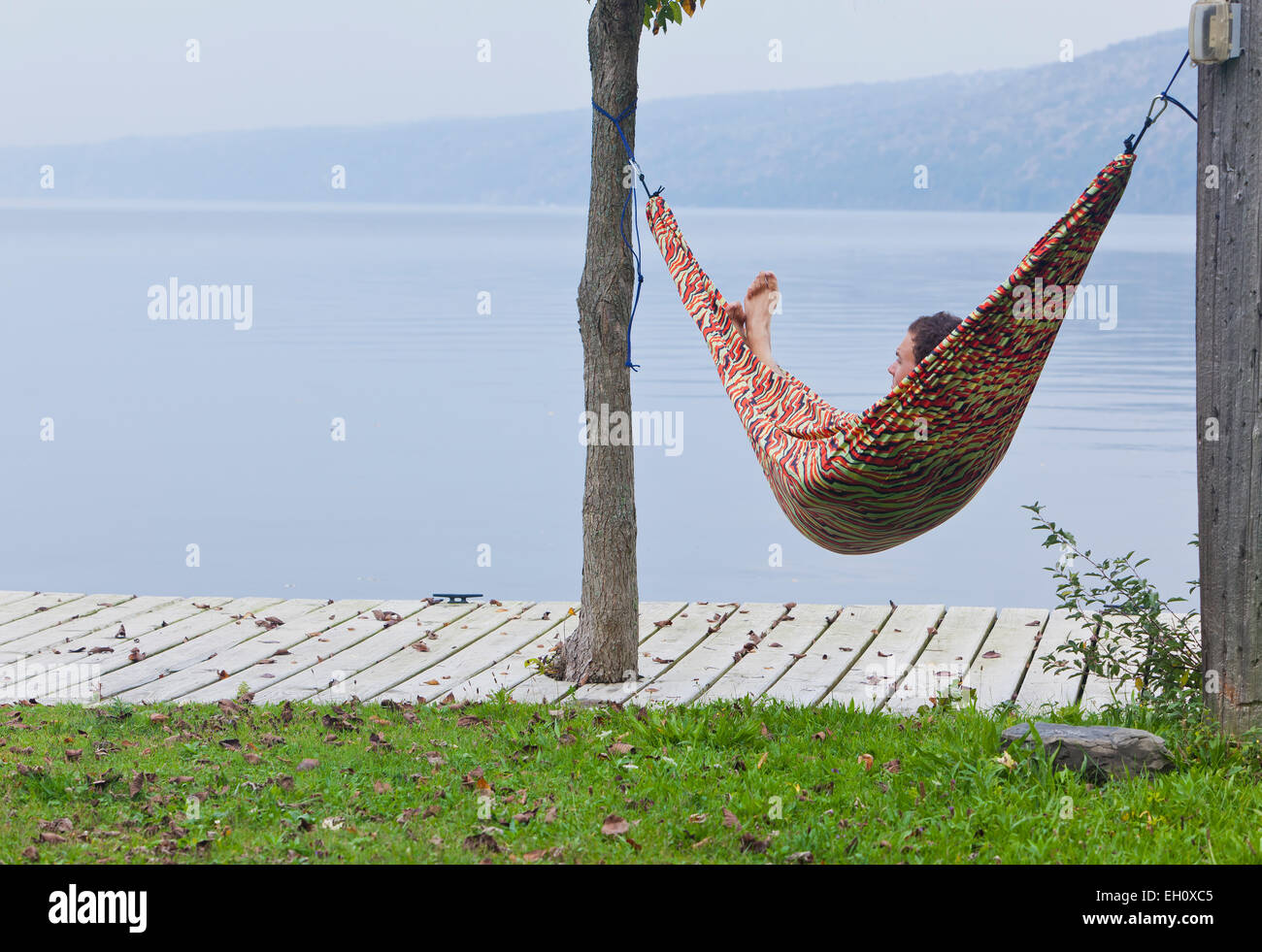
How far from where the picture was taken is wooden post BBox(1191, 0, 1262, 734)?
2996 millimetres

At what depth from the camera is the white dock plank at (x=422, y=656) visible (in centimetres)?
422

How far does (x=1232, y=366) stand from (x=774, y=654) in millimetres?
2004

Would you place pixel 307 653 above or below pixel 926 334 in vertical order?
below

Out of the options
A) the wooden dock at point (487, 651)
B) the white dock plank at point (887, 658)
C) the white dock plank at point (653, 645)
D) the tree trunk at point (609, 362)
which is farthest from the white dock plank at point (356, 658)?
the white dock plank at point (887, 658)

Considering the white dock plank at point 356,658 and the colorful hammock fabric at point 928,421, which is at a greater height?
the colorful hammock fabric at point 928,421

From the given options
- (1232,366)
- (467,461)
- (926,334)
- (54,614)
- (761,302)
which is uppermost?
(761,302)

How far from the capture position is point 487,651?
4.70 m

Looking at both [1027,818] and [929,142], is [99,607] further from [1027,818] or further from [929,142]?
[929,142]

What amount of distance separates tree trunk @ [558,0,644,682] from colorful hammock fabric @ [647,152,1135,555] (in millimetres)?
542

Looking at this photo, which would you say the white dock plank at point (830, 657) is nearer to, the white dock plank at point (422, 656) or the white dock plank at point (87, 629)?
the white dock plank at point (422, 656)

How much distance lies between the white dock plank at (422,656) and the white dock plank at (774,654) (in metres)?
1.04

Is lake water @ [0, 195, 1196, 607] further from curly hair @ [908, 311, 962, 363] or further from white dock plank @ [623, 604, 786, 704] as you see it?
curly hair @ [908, 311, 962, 363]

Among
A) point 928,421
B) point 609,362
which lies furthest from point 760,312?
point 928,421

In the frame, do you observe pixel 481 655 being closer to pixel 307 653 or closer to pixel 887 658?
pixel 307 653
